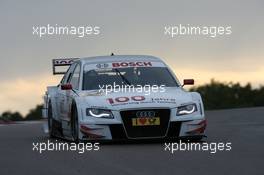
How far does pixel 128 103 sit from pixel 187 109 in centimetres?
89

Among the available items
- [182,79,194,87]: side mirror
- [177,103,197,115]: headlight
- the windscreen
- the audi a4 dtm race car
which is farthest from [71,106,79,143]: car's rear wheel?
[182,79,194,87]: side mirror

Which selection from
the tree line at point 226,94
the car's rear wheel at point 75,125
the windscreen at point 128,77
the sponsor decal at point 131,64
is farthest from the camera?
the tree line at point 226,94

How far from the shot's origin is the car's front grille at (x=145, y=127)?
1499 centimetres

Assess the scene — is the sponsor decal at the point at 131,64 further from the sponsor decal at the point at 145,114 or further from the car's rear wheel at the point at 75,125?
the sponsor decal at the point at 145,114

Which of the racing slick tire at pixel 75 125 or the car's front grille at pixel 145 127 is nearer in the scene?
the car's front grille at pixel 145 127

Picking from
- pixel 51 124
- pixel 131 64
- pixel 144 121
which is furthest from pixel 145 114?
pixel 51 124

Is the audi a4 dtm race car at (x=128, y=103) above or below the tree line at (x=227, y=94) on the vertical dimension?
above

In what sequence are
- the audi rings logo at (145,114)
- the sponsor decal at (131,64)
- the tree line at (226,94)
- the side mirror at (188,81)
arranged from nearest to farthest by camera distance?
the audi rings logo at (145,114) → the side mirror at (188,81) → the sponsor decal at (131,64) → the tree line at (226,94)

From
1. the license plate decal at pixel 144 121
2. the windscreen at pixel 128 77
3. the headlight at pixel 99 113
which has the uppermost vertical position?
the windscreen at pixel 128 77

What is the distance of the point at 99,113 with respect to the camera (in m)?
15.1

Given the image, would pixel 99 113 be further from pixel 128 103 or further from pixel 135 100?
pixel 135 100

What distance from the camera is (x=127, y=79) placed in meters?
16.3

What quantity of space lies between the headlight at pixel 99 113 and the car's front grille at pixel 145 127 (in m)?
0.20

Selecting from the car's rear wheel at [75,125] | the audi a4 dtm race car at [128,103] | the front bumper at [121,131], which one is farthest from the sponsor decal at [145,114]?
the car's rear wheel at [75,125]
